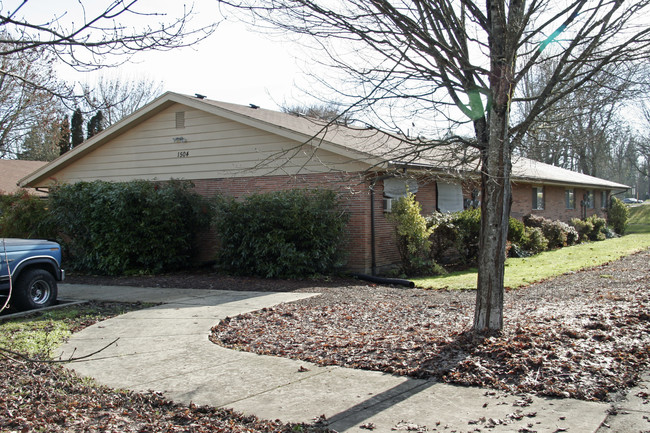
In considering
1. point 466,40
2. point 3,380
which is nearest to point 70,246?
point 3,380

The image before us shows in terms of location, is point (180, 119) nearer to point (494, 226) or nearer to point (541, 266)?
point (541, 266)

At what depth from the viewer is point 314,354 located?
6.46 meters

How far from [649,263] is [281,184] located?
1082 centimetres

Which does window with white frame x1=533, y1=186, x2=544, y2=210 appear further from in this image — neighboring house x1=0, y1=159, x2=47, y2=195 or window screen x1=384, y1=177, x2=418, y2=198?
neighboring house x1=0, y1=159, x2=47, y2=195

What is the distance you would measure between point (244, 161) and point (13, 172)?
19.9m

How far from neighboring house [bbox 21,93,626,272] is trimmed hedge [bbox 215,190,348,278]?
0.62 meters

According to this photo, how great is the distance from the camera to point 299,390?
203 inches

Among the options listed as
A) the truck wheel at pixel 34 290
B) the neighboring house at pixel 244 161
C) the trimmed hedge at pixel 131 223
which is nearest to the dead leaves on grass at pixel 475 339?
the truck wheel at pixel 34 290

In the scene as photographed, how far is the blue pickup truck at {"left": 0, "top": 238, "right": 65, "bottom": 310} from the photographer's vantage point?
9656 millimetres

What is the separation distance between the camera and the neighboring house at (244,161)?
47.2 feet

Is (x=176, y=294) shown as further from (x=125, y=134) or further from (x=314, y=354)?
Result: (x=125, y=134)

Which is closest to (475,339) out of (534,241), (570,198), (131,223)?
(131,223)

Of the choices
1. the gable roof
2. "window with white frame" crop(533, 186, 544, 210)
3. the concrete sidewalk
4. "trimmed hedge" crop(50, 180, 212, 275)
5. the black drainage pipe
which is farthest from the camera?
"window with white frame" crop(533, 186, 544, 210)

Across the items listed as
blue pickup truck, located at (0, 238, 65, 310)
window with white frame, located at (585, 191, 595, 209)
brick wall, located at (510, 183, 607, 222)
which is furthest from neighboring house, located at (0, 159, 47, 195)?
window with white frame, located at (585, 191, 595, 209)
